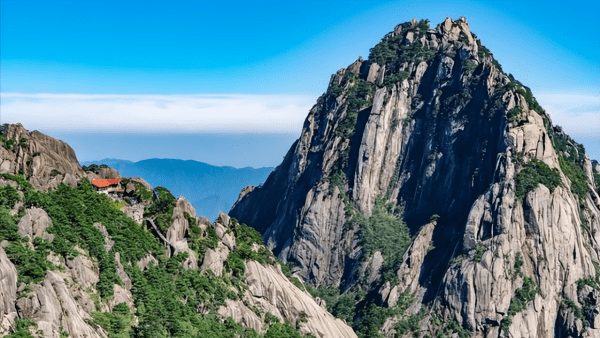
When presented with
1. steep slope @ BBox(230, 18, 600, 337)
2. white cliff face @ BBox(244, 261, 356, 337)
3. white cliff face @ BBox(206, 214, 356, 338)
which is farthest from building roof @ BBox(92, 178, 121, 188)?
steep slope @ BBox(230, 18, 600, 337)

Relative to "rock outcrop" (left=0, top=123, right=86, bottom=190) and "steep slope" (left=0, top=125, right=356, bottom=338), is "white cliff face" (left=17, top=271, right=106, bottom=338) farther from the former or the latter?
"rock outcrop" (left=0, top=123, right=86, bottom=190)

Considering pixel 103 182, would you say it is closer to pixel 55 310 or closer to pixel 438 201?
pixel 55 310

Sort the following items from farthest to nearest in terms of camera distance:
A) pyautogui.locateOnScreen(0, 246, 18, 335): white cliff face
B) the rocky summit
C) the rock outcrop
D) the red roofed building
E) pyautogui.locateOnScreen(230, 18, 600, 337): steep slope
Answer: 1. pyautogui.locateOnScreen(230, 18, 600, 337): steep slope
2. the red roofed building
3. the rock outcrop
4. the rocky summit
5. pyautogui.locateOnScreen(0, 246, 18, 335): white cliff face

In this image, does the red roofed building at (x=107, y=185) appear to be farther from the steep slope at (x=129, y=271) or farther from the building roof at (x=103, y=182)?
the steep slope at (x=129, y=271)

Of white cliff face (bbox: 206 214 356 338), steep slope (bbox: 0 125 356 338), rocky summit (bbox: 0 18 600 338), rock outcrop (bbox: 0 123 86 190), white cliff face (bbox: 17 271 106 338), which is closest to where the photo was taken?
white cliff face (bbox: 17 271 106 338)

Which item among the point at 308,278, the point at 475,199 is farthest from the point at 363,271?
the point at 475,199

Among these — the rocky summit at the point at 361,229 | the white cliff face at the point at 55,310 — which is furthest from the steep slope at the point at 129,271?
the rocky summit at the point at 361,229
